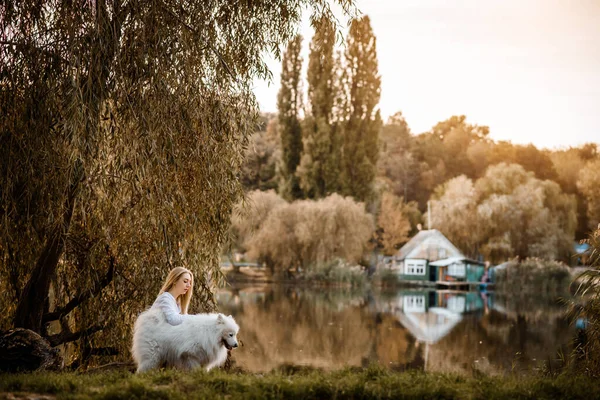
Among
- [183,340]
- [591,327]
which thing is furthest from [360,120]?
[183,340]

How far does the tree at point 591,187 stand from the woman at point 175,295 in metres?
43.5

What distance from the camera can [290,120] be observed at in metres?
42.9

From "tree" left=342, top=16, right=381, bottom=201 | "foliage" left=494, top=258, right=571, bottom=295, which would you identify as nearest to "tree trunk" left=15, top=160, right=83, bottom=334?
"foliage" left=494, top=258, right=571, bottom=295

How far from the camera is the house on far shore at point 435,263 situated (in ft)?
135

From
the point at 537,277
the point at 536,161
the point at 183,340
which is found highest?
the point at 536,161

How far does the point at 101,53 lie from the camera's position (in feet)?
21.0

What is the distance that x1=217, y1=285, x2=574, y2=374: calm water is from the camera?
54.5 feet

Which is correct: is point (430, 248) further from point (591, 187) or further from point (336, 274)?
point (591, 187)

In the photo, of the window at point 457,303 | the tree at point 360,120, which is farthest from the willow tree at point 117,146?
the tree at point 360,120

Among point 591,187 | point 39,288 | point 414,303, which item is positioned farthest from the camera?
point 591,187

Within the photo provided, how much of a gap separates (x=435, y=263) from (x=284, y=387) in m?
36.4

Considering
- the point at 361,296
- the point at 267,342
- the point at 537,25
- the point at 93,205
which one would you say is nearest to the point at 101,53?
the point at 93,205

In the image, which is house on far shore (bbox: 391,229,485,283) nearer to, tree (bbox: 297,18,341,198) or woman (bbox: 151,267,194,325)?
tree (bbox: 297,18,341,198)

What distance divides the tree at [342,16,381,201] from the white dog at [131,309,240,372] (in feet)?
114
